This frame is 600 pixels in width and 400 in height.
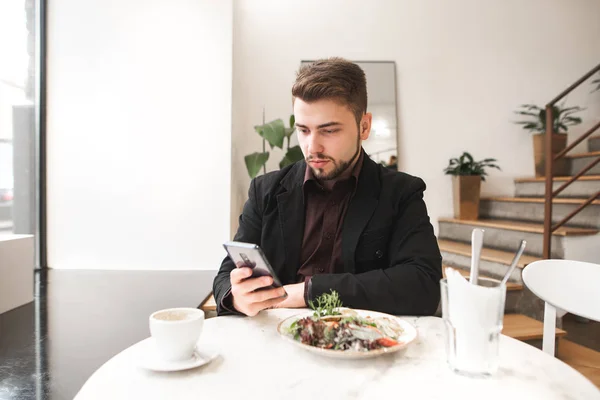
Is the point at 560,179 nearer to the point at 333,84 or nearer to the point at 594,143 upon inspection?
the point at 594,143

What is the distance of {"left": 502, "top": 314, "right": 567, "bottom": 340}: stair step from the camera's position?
2594 mm

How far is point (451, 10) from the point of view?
14.2 ft

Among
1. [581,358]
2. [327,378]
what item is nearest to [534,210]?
[581,358]

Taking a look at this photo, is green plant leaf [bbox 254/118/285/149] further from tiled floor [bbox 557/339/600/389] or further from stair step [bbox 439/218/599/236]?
tiled floor [bbox 557/339/600/389]

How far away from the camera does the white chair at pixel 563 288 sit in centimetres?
125

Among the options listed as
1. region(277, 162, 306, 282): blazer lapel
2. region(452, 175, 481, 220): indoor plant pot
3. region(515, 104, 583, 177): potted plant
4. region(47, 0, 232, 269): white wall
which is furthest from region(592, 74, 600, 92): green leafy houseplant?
region(277, 162, 306, 282): blazer lapel

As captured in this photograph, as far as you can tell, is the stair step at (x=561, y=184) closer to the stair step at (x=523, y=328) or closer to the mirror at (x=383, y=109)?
the mirror at (x=383, y=109)

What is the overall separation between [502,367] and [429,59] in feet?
13.1

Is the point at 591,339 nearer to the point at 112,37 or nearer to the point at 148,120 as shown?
the point at 148,120

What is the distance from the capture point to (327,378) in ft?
2.33

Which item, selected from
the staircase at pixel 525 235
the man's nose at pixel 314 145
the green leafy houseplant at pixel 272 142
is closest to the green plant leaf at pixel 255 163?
the green leafy houseplant at pixel 272 142

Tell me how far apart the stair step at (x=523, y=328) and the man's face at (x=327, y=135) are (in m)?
1.72

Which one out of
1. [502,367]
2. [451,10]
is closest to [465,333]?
[502,367]

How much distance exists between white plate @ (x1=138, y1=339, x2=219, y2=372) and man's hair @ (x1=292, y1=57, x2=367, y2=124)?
32.6 inches
